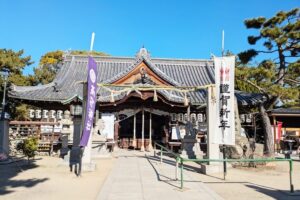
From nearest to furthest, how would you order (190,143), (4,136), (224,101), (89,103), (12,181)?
1. (12,181)
2. (89,103)
3. (224,101)
4. (4,136)
5. (190,143)

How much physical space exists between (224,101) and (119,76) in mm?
12413

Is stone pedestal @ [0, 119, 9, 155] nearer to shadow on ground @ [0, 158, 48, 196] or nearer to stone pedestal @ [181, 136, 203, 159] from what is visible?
shadow on ground @ [0, 158, 48, 196]

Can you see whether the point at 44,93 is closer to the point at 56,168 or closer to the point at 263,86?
the point at 56,168

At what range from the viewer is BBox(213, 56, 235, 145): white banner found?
35.9 feet

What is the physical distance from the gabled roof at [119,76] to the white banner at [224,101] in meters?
9.44

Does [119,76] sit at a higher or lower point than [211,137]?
higher

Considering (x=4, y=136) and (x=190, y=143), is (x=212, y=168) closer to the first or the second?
(x=190, y=143)

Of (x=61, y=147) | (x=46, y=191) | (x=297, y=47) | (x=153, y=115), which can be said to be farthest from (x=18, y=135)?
(x=297, y=47)

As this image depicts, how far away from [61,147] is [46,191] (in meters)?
10.5

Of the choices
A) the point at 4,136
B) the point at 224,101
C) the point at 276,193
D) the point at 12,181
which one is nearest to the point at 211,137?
the point at 224,101

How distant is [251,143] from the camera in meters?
14.7

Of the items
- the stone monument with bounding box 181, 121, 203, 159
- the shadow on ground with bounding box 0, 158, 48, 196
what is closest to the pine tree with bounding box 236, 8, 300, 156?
the stone monument with bounding box 181, 121, 203, 159

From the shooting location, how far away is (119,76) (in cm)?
2252

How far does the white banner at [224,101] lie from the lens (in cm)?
1093
